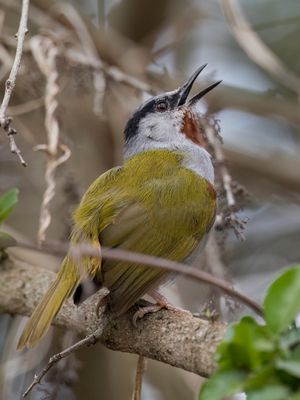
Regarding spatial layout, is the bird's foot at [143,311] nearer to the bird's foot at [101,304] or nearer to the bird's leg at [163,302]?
the bird's leg at [163,302]

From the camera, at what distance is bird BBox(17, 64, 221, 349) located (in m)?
2.74

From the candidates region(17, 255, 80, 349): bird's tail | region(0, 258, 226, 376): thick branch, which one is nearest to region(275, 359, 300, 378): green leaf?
region(0, 258, 226, 376): thick branch

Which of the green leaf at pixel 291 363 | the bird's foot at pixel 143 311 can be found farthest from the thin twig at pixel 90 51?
the green leaf at pixel 291 363

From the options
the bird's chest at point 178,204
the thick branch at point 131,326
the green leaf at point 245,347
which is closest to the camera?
the green leaf at point 245,347

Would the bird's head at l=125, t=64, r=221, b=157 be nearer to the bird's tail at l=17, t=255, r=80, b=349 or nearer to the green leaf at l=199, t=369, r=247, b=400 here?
the bird's tail at l=17, t=255, r=80, b=349

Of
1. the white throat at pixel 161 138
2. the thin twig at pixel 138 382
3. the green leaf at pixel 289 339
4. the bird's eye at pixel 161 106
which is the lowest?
the thin twig at pixel 138 382

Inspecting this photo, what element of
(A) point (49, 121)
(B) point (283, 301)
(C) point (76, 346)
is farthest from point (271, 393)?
(A) point (49, 121)

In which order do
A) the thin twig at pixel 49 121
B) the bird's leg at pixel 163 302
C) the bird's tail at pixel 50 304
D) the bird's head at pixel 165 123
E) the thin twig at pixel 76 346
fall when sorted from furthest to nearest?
the bird's head at pixel 165 123
the thin twig at pixel 49 121
the bird's leg at pixel 163 302
the bird's tail at pixel 50 304
the thin twig at pixel 76 346

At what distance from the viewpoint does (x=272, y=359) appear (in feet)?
5.34

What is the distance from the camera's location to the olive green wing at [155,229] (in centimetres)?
276

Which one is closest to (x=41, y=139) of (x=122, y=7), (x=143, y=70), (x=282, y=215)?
(x=143, y=70)

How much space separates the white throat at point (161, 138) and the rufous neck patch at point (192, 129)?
0.03 meters

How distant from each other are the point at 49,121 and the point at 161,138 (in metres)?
0.60

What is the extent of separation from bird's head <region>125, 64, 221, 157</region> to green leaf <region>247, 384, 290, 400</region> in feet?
7.57
